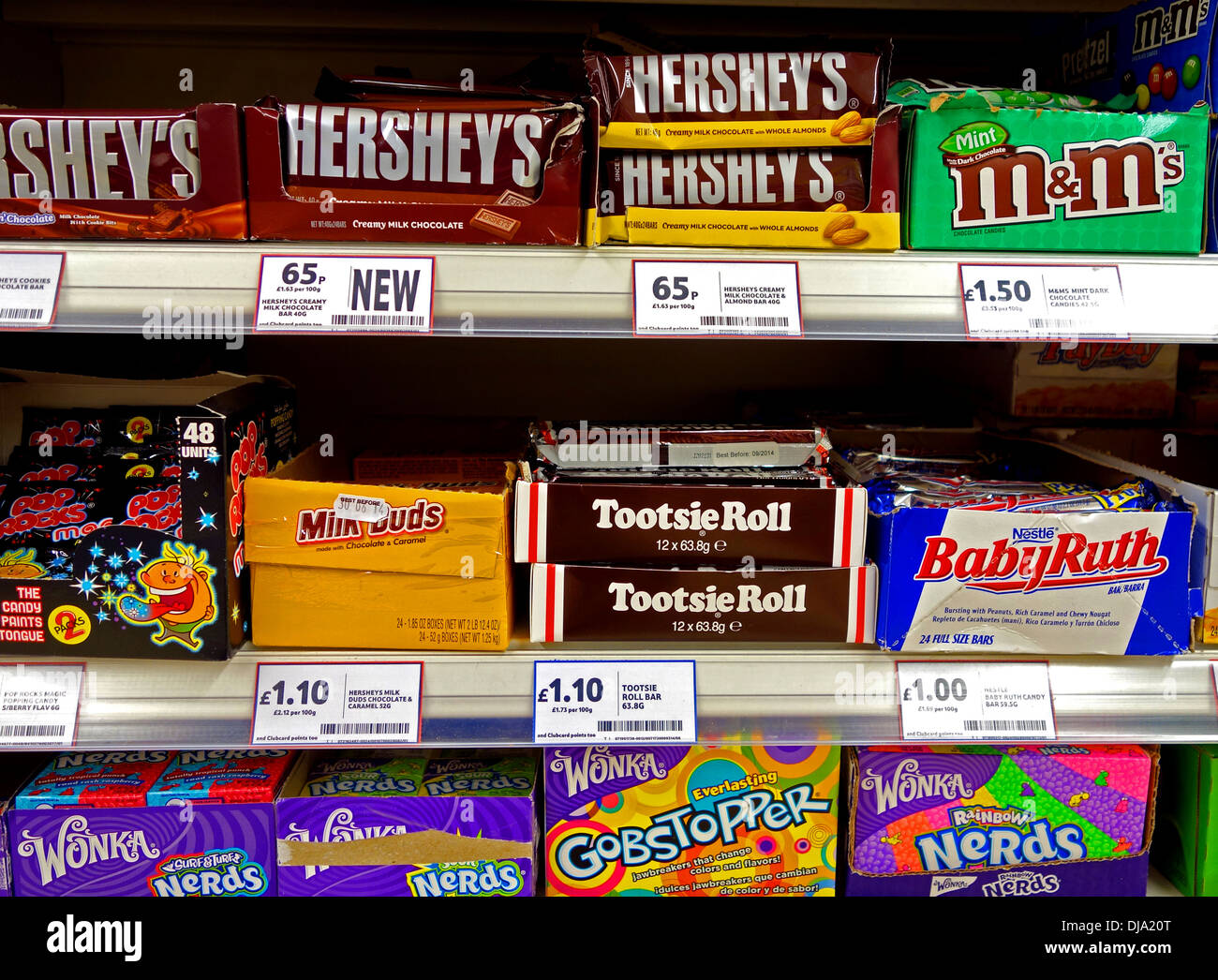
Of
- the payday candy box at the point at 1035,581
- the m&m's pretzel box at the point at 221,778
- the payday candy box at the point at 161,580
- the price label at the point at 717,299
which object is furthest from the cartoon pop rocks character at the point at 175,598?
the payday candy box at the point at 1035,581

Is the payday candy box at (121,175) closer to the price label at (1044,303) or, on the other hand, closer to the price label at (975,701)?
the price label at (1044,303)

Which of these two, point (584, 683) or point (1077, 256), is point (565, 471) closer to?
point (584, 683)

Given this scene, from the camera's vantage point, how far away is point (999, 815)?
1.14 m

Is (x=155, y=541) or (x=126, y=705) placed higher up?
(x=155, y=541)

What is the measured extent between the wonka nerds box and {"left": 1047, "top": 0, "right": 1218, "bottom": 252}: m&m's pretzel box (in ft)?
4.39

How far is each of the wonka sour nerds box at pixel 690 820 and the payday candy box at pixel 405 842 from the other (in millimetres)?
56

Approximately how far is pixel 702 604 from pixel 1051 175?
617 millimetres

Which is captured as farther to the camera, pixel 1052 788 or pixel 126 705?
pixel 1052 788

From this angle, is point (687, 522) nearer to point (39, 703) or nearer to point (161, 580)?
point (161, 580)

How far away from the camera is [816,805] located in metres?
1.14

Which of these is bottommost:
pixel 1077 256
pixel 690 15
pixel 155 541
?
pixel 155 541

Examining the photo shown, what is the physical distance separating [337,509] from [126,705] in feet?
1.03
